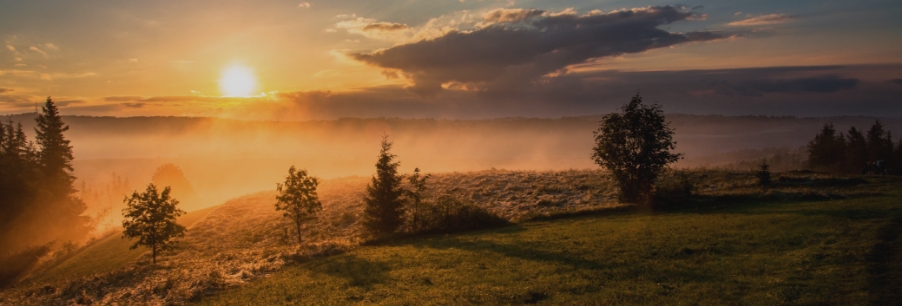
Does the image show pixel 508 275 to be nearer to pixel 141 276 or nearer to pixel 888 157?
pixel 141 276

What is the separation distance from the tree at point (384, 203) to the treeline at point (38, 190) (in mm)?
50354

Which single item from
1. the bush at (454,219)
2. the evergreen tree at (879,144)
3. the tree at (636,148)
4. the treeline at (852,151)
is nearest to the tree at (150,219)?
the bush at (454,219)

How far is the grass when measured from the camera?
1697 inches

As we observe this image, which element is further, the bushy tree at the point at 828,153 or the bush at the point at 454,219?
the bushy tree at the point at 828,153

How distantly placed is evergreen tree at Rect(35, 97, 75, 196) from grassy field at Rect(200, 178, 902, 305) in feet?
206

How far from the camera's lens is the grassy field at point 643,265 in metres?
17.6

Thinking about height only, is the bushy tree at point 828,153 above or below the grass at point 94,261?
above

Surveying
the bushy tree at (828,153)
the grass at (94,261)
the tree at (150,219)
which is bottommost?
the grass at (94,261)

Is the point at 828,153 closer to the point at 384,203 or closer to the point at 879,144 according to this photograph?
the point at 879,144

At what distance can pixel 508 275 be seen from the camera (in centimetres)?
2209

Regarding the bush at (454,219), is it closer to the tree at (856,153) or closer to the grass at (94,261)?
the grass at (94,261)

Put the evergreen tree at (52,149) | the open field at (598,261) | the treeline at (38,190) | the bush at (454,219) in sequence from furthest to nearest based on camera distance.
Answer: the evergreen tree at (52,149), the treeline at (38,190), the bush at (454,219), the open field at (598,261)

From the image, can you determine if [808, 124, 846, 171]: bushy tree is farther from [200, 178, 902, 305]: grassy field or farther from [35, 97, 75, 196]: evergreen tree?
[35, 97, 75, 196]: evergreen tree

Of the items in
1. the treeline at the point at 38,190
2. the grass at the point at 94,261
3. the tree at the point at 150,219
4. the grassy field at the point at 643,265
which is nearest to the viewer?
the grassy field at the point at 643,265
